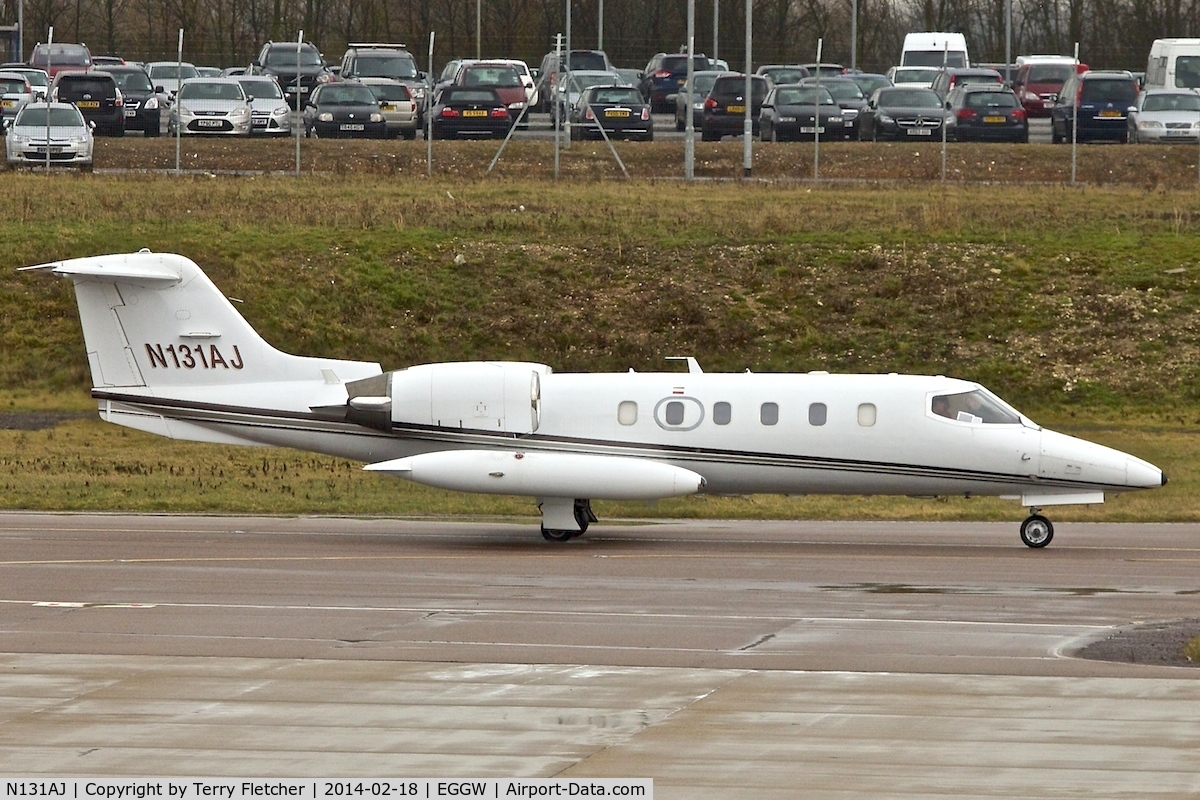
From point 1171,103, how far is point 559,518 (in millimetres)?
34565

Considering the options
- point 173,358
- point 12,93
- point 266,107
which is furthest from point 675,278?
point 12,93

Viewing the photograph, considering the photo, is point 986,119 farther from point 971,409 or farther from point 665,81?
point 971,409

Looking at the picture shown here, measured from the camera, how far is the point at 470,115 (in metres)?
54.2

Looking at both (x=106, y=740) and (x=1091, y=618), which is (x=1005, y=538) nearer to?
(x=1091, y=618)

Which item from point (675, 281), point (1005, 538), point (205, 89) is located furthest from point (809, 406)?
point (205, 89)

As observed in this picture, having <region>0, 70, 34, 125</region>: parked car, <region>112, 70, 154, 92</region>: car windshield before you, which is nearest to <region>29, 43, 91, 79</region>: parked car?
<region>0, 70, 34, 125</region>: parked car

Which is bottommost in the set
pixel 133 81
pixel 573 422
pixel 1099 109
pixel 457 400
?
pixel 573 422

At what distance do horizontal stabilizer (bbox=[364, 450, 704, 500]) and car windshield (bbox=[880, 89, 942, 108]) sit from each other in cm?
3274

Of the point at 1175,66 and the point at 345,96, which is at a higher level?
the point at 1175,66

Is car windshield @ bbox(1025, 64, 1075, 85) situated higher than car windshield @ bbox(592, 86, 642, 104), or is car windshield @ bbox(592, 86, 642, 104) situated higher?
car windshield @ bbox(1025, 64, 1075, 85)

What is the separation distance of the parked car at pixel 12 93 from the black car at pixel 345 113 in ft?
30.8

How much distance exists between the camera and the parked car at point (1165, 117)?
52906 millimetres

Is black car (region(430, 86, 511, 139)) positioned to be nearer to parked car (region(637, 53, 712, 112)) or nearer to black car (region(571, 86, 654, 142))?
black car (region(571, 86, 654, 142))
